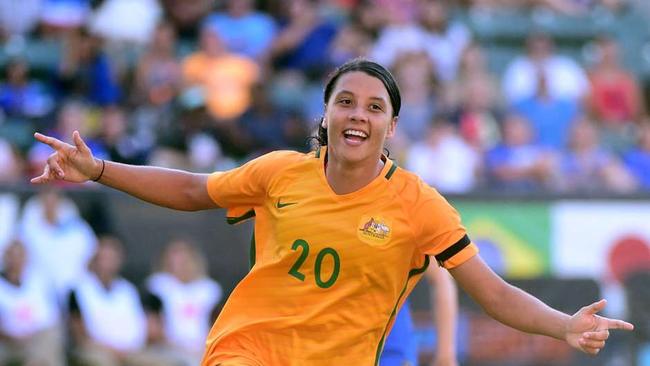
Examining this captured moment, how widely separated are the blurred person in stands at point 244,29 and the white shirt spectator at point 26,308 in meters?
3.86

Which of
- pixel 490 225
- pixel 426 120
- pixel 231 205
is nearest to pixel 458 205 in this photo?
pixel 490 225

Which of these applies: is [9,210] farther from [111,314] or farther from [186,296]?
[186,296]

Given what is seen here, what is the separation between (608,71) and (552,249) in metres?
3.33

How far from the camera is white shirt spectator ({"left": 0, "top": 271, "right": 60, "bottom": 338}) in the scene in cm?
1041

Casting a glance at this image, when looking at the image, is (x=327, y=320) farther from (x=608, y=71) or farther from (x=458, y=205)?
(x=608, y=71)

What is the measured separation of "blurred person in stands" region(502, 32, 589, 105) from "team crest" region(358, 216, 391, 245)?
8713 millimetres

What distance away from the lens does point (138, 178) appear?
5.56m

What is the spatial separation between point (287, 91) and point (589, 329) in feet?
27.5

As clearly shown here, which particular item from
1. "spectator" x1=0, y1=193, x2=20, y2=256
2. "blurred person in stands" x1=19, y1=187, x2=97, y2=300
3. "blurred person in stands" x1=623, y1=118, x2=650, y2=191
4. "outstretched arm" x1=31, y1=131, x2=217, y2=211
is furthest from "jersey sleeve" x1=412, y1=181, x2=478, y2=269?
"blurred person in stands" x1=623, y1=118, x2=650, y2=191

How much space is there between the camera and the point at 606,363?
11750 mm

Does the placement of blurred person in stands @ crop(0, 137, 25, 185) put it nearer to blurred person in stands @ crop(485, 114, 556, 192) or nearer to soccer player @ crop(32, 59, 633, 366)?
blurred person in stands @ crop(485, 114, 556, 192)

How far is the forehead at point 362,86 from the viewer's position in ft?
17.7

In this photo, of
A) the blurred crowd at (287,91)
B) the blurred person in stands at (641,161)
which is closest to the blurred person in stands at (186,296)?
the blurred crowd at (287,91)

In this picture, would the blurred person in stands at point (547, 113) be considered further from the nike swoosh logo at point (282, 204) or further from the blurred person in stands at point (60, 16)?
the nike swoosh logo at point (282, 204)
